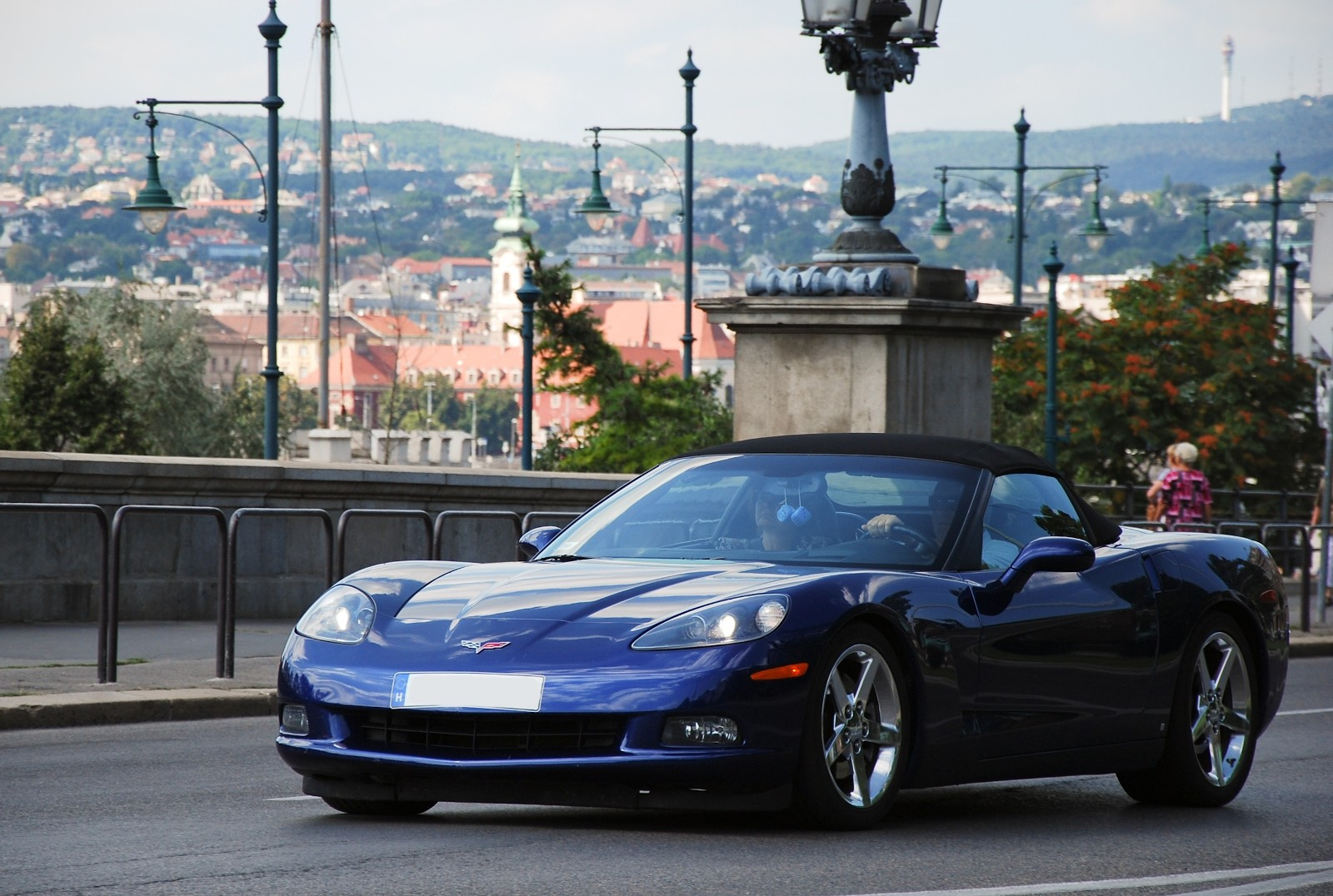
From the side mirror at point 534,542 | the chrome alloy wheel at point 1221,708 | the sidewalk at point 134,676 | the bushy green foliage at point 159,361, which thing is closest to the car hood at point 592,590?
the side mirror at point 534,542

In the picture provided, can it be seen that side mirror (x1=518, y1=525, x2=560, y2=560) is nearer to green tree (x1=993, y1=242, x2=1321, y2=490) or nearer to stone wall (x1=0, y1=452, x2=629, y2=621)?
stone wall (x1=0, y1=452, x2=629, y2=621)

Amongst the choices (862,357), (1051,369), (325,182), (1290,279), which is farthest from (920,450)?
(1290,279)

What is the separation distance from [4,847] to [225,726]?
4065 millimetres

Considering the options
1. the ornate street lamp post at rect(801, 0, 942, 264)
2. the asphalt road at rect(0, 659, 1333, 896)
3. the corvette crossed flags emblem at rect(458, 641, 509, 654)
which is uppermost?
the ornate street lamp post at rect(801, 0, 942, 264)

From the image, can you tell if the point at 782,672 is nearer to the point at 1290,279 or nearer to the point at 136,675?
the point at 136,675

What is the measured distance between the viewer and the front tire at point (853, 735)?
6117 millimetres

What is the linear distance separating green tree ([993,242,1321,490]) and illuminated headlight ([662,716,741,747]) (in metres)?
34.4

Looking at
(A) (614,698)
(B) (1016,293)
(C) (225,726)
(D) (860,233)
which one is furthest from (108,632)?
(B) (1016,293)

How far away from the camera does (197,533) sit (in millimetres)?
15078

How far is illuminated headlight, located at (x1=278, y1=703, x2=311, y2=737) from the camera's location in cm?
633

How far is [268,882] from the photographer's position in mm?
5270

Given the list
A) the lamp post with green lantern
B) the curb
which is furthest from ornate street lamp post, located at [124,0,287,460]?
the curb

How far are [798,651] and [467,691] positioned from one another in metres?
0.94

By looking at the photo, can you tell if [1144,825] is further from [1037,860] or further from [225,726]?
[225,726]
